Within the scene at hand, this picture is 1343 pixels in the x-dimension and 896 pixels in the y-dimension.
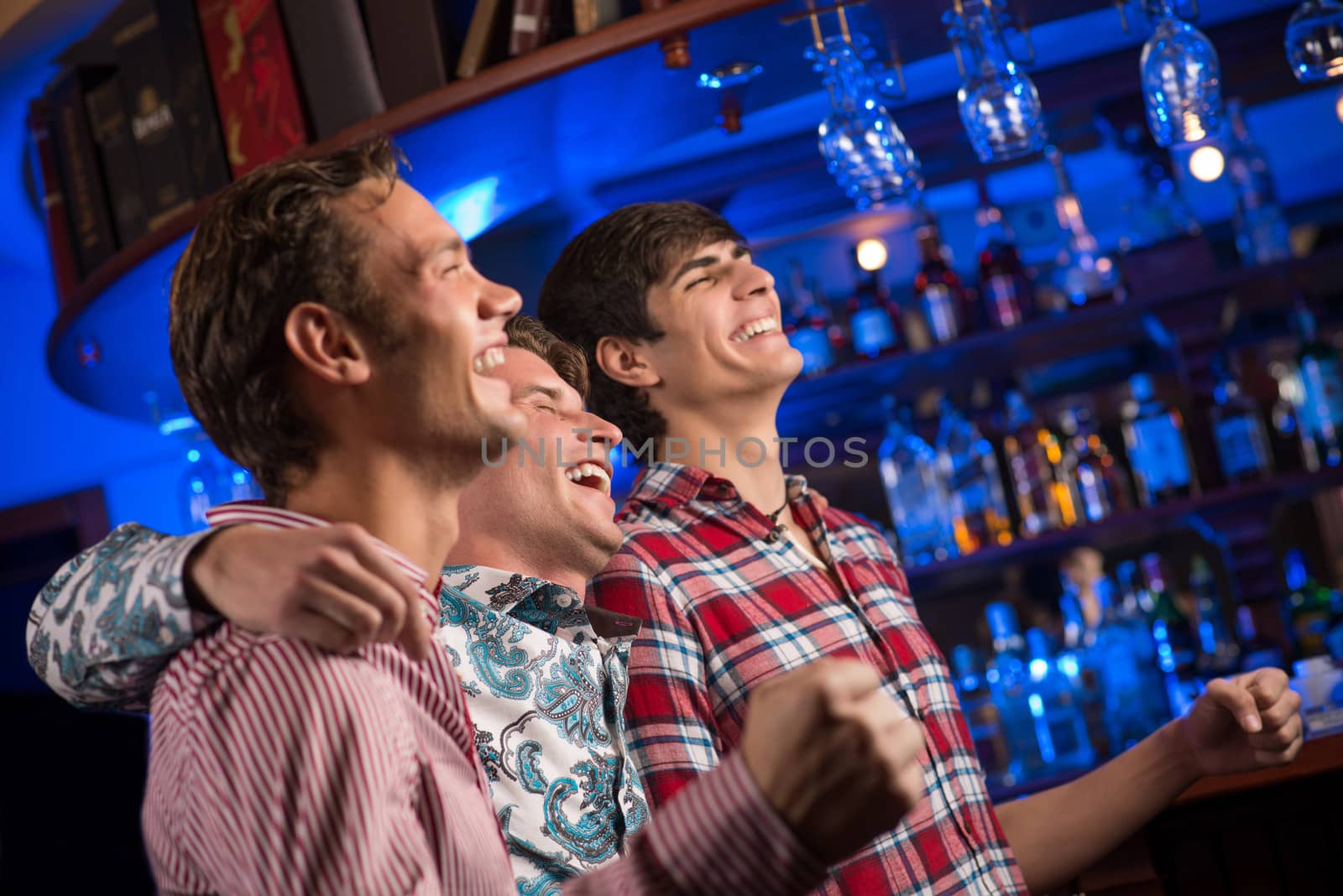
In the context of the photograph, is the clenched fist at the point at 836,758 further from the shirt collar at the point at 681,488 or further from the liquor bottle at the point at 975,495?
the liquor bottle at the point at 975,495

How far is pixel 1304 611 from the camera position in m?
2.84

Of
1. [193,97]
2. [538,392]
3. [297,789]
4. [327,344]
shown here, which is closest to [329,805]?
[297,789]

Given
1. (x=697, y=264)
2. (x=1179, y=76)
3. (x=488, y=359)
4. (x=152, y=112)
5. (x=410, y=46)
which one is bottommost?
(x=488, y=359)

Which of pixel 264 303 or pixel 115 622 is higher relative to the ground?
pixel 264 303

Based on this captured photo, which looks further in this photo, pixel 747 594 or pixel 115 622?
pixel 747 594

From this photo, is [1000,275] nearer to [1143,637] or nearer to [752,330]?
[1143,637]

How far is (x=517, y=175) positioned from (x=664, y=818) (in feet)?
5.02

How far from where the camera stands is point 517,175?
2094mm

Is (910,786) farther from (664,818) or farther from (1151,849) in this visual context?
(1151,849)

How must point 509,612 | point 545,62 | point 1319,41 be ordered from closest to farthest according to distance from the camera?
point 509,612 → point 545,62 → point 1319,41

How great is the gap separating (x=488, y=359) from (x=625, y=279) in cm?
76

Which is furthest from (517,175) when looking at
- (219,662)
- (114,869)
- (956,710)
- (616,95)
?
(114,869)

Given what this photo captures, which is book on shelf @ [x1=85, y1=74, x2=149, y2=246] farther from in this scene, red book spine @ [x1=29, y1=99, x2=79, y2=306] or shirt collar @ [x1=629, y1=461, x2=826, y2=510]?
shirt collar @ [x1=629, y1=461, x2=826, y2=510]

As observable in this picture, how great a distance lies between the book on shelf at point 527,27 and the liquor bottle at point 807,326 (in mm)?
896
